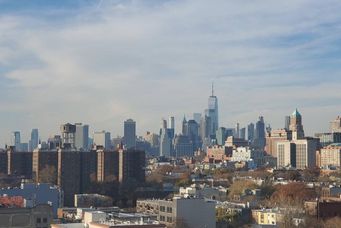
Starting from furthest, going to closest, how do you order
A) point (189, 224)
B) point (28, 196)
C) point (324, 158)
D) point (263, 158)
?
1. point (263, 158)
2. point (324, 158)
3. point (28, 196)
4. point (189, 224)

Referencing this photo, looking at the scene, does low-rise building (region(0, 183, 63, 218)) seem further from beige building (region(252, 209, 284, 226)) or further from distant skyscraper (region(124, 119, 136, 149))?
distant skyscraper (region(124, 119, 136, 149))

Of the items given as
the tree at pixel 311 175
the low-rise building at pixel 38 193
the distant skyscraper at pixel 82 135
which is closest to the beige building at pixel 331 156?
the tree at pixel 311 175

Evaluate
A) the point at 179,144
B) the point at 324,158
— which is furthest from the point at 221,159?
the point at 179,144

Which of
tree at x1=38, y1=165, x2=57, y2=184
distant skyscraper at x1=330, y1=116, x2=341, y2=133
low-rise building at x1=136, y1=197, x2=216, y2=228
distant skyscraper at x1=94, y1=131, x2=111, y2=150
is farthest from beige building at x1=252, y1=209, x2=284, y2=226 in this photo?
distant skyscraper at x1=94, y1=131, x2=111, y2=150

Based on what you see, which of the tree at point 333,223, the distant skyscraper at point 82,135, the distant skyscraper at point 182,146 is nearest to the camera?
the tree at point 333,223

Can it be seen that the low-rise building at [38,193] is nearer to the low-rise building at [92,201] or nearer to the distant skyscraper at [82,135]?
the low-rise building at [92,201]

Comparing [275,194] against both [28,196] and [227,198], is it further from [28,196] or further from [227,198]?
[28,196]
